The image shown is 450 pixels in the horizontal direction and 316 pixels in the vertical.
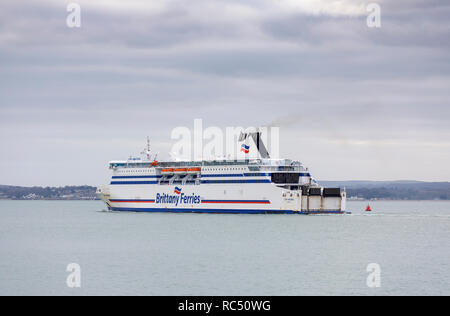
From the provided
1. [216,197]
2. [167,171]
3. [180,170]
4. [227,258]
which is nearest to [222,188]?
[216,197]

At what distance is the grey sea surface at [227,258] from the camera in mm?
34344

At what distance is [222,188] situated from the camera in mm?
79812

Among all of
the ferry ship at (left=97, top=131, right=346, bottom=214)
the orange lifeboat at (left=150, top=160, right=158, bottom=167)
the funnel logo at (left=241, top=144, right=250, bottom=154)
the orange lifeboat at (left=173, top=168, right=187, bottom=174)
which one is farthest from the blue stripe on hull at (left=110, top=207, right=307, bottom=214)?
the funnel logo at (left=241, top=144, right=250, bottom=154)

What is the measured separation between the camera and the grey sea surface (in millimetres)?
34344

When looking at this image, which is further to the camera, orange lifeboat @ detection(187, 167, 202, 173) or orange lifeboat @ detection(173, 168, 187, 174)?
orange lifeboat @ detection(173, 168, 187, 174)

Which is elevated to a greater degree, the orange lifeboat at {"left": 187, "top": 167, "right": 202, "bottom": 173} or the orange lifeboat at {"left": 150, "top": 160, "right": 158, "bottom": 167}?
the orange lifeboat at {"left": 150, "top": 160, "right": 158, "bottom": 167}

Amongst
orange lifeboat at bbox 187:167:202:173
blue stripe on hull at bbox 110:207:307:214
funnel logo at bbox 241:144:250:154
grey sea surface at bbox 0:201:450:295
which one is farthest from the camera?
orange lifeboat at bbox 187:167:202:173

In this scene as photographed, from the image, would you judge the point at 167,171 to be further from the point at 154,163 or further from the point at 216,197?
the point at 216,197

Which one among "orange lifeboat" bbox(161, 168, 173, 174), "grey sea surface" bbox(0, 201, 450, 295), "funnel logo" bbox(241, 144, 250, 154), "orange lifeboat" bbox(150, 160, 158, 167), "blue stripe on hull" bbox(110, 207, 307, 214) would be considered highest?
"funnel logo" bbox(241, 144, 250, 154)

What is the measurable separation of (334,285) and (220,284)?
5128 millimetres

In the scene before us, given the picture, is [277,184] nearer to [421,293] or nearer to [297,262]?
[297,262]

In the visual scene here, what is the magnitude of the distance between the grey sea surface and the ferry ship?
748 cm

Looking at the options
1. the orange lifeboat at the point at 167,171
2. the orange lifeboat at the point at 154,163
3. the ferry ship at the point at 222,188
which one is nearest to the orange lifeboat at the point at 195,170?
the ferry ship at the point at 222,188

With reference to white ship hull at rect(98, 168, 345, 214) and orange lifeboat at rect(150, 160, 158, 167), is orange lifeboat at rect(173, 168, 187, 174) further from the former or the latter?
orange lifeboat at rect(150, 160, 158, 167)
